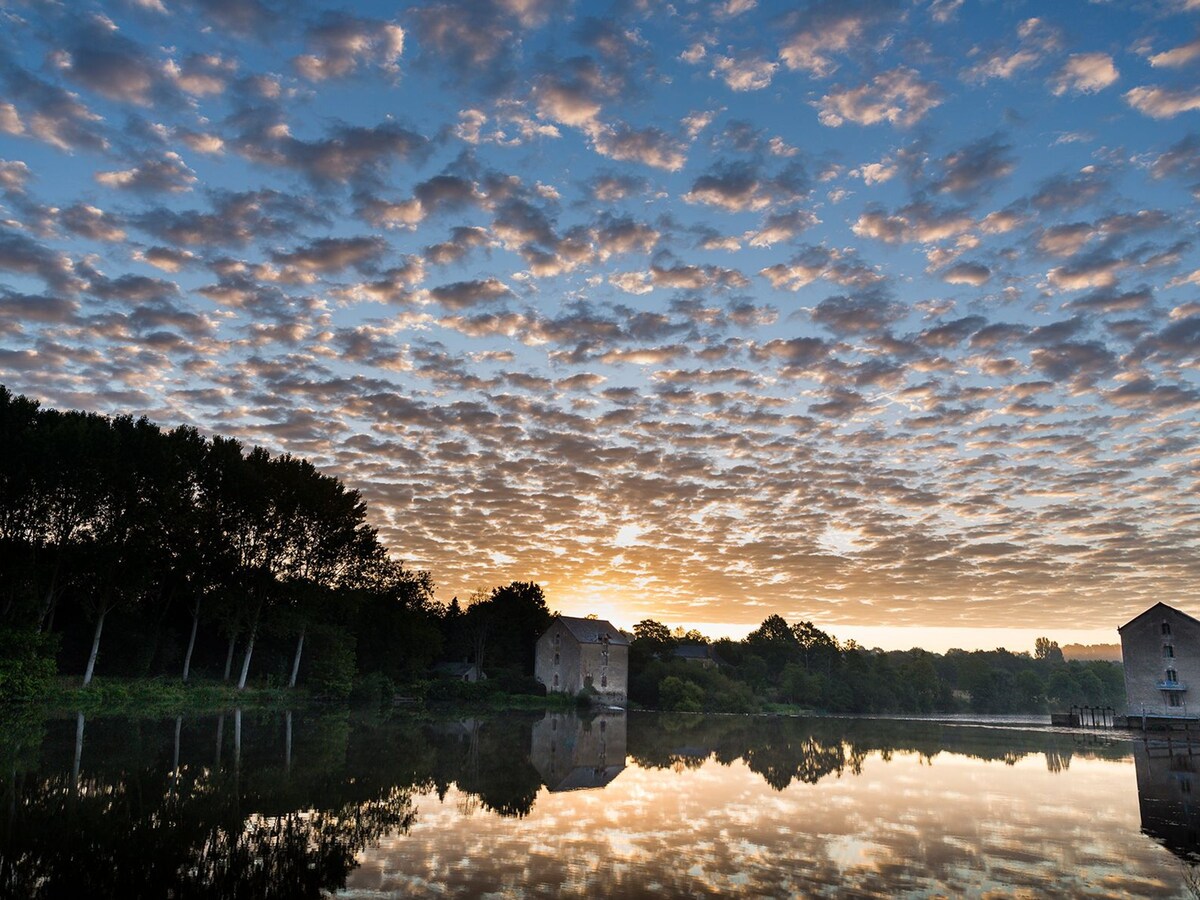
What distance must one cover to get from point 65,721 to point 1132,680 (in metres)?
81.5

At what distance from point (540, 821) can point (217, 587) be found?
49.8 metres

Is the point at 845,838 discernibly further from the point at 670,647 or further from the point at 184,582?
the point at 670,647

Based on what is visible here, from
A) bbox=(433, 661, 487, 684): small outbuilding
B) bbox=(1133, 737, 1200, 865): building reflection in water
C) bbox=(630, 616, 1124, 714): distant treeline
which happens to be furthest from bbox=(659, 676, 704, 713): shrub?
bbox=(1133, 737, 1200, 865): building reflection in water

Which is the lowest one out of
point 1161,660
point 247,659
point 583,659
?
point 247,659

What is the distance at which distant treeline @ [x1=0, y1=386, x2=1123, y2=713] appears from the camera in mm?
43500

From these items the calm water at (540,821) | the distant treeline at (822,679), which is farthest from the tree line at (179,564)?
the distant treeline at (822,679)

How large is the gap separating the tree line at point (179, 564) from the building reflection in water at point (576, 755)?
77.0 feet

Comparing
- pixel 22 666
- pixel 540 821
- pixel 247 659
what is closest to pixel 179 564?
pixel 247 659

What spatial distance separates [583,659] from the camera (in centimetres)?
9244

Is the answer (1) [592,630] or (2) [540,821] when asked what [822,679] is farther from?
(2) [540,821]

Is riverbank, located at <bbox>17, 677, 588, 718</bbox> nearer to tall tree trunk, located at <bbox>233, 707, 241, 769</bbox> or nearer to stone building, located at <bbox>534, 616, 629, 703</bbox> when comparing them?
tall tree trunk, located at <bbox>233, 707, 241, 769</bbox>

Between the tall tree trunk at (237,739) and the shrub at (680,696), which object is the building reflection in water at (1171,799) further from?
the shrub at (680,696)

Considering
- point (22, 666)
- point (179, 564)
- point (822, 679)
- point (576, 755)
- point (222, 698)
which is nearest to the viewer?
point (576, 755)

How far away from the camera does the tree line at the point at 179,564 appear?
43094mm
